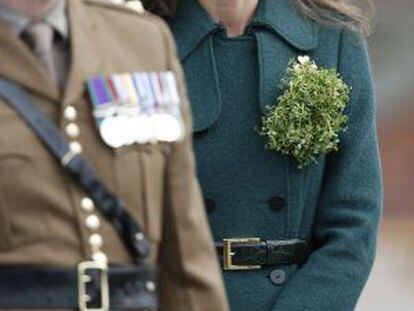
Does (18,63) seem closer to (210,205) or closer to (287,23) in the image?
(210,205)

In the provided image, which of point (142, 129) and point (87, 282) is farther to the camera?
point (142, 129)

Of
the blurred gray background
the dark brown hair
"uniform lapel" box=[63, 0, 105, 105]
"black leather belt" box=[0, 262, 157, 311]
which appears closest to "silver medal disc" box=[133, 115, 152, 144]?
"uniform lapel" box=[63, 0, 105, 105]

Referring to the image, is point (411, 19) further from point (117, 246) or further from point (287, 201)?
point (117, 246)

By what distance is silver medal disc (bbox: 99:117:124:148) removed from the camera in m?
2.36

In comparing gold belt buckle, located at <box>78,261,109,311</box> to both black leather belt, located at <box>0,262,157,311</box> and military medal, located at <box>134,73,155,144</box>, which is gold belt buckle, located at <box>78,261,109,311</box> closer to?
black leather belt, located at <box>0,262,157,311</box>

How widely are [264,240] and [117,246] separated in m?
0.81

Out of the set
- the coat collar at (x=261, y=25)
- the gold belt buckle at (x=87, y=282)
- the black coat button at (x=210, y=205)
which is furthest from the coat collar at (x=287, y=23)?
the gold belt buckle at (x=87, y=282)

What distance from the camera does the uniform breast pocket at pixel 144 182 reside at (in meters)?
2.38

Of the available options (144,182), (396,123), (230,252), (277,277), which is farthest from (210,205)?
(396,123)

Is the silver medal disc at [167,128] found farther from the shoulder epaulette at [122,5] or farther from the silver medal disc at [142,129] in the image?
the shoulder epaulette at [122,5]

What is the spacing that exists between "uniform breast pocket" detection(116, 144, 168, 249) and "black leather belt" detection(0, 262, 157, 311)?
0.29 ft

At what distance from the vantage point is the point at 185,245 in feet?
8.18

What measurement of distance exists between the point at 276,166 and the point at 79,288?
2.96 feet

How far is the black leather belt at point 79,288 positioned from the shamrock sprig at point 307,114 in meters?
0.77
